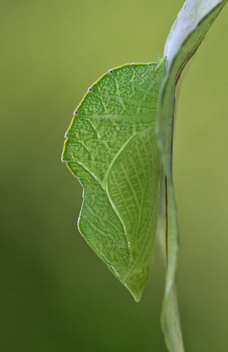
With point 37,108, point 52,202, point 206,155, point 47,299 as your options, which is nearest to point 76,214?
point 52,202

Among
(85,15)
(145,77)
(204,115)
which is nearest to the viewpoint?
(145,77)

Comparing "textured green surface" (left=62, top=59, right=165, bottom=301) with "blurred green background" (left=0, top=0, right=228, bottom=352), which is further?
"blurred green background" (left=0, top=0, right=228, bottom=352)

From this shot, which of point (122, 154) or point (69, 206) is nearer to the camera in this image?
point (122, 154)

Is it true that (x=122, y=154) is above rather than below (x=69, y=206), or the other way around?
above

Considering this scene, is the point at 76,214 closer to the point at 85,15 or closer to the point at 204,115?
the point at 204,115
